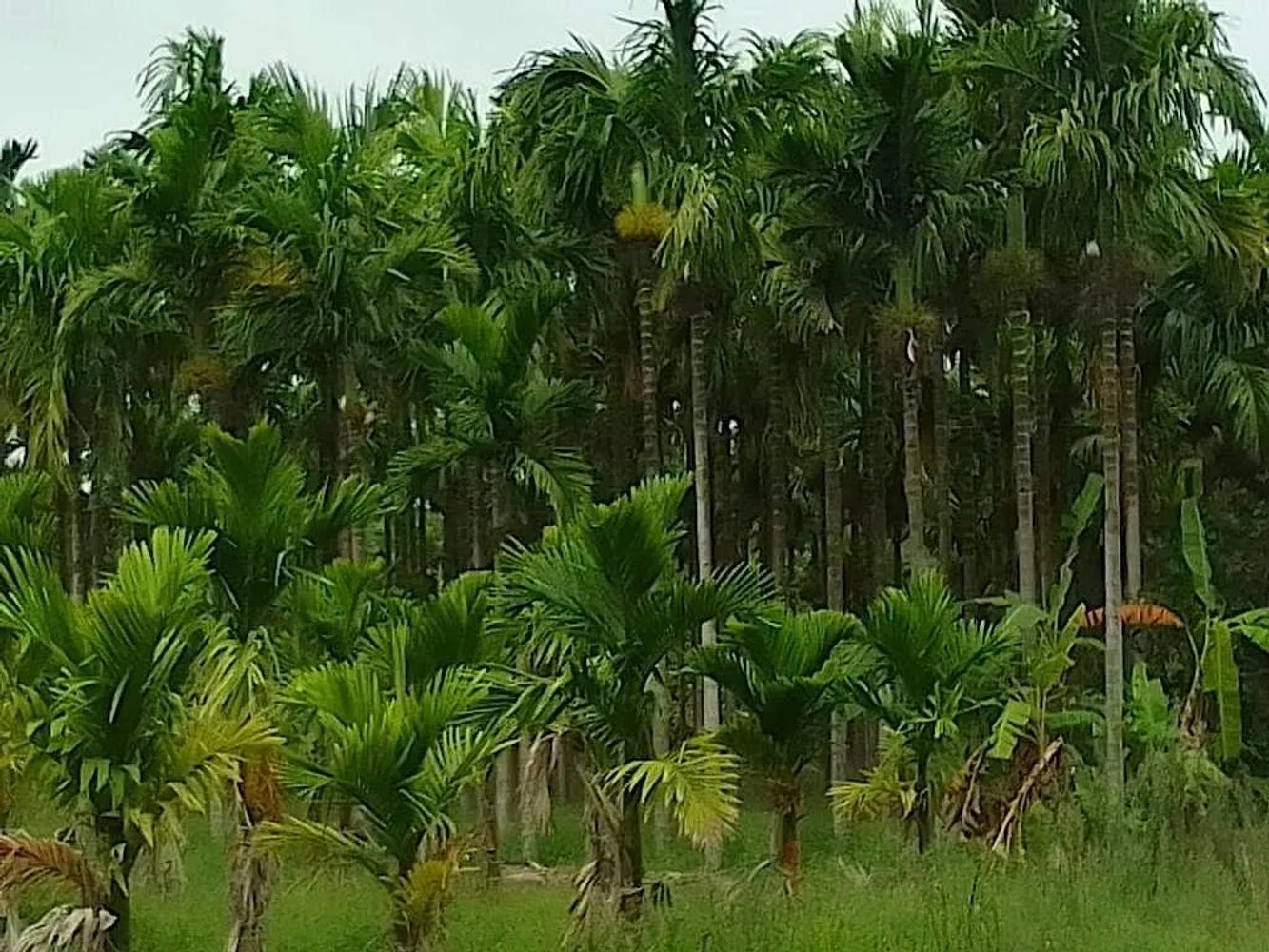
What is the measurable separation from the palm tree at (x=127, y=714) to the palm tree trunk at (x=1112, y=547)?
8.86 metres

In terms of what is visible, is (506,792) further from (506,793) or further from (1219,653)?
(1219,653)

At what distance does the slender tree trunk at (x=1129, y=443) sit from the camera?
53.6ft

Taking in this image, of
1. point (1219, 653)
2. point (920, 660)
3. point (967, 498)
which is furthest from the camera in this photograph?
point (967, 498)

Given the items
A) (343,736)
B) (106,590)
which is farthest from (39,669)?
(343,736)

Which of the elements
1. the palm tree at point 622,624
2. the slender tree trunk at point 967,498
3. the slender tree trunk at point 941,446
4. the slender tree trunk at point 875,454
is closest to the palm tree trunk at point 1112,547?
the slender tree trunk at point 941,446

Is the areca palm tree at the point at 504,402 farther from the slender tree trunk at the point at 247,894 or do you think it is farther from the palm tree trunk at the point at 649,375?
the slender tree trunk at the point at 247,894

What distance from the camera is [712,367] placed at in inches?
775

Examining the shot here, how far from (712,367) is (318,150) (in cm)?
568

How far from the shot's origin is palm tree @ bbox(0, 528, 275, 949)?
884cm

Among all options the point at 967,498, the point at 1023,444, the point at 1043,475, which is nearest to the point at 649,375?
the point at 1023,444

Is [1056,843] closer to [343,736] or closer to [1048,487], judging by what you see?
[343,736]

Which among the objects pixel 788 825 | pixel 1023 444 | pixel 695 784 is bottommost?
pixel 788 825

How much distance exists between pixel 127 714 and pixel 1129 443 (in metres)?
11.4

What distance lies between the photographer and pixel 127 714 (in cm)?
893
